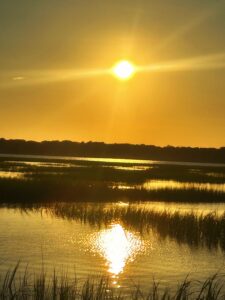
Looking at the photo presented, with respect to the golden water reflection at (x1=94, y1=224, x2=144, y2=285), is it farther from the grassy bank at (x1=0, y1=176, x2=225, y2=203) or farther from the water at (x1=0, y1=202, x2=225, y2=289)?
the grassy bank at (x1=0, y1=176, x2=225, y2=203)

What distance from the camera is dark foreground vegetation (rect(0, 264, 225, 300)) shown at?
379 inches

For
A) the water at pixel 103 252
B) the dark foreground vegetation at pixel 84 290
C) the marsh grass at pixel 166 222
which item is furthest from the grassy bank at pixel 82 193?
the dark foreground vegetation at pixel 84 290

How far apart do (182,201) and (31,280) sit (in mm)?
23019

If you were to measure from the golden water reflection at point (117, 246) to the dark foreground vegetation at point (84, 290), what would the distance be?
1.98 metres

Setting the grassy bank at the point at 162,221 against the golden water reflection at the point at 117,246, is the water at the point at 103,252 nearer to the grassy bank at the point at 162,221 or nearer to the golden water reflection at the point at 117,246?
the golden water reflection at the point at 117,246

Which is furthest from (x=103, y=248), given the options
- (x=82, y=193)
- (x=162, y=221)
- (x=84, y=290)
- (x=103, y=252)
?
(x=82, y=193)

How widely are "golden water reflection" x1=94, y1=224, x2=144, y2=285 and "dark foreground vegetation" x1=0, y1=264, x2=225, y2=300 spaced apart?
77.8 inches

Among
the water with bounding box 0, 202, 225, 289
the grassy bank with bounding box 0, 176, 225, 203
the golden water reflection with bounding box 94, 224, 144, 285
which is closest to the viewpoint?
the water with bounding box 0, 202, 225, 289

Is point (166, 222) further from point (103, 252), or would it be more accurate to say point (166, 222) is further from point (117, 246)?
point (103, 252)

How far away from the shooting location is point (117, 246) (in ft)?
62.1

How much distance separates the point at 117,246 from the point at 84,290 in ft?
24.8

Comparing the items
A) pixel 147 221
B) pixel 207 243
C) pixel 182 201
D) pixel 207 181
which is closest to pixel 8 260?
pixel 207 243

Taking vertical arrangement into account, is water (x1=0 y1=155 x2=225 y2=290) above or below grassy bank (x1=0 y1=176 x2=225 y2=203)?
below

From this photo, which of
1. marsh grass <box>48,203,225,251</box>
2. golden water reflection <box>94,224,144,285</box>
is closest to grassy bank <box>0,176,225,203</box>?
marsh grass <box>48,203,225,251</box>
